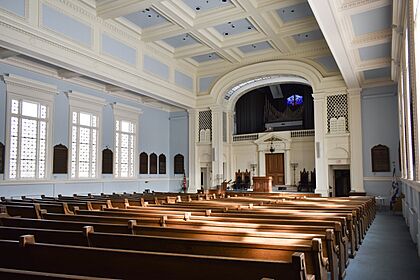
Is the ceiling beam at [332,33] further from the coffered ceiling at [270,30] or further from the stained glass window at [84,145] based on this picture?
the stained glass window at [84,145]

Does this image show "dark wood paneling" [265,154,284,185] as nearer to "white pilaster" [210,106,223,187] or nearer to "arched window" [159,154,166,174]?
"white pilaster" [210,106,223,187]

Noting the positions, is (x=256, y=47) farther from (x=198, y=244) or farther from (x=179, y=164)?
(x=198, y=244)

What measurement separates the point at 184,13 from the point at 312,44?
555 centimetres

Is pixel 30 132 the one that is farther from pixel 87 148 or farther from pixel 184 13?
pixel 184 13

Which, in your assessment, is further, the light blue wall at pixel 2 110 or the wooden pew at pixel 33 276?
the light blue wall at pixel 2 110

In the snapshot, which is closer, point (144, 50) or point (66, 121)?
point (66, 121)

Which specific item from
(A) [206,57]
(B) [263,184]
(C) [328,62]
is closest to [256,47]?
(A) [206,57]

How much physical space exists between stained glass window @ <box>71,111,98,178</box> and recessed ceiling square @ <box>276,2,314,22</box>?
787 centimetres

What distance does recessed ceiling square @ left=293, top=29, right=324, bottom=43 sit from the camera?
13.2 m

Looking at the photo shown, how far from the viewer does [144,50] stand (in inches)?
541

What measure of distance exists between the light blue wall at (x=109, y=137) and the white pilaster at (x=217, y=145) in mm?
1631

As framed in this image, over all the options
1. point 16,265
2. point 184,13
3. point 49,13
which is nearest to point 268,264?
point 16,265

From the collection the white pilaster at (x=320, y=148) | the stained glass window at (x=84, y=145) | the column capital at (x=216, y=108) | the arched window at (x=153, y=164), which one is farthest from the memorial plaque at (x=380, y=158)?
the stained glass window at (x=84, y=145)

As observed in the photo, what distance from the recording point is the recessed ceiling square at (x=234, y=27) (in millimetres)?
12586
